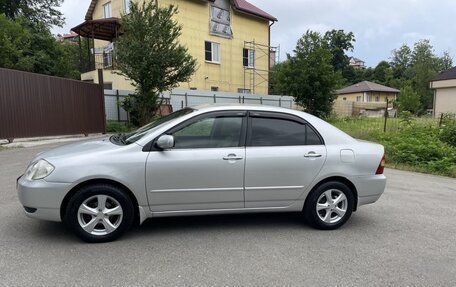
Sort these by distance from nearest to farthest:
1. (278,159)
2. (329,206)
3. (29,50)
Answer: (278,159), (329,206), (29,50)

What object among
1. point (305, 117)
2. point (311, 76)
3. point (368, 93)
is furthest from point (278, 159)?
point (368, 93)

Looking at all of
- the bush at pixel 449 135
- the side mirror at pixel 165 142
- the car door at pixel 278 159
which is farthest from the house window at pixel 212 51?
the side mirror at pixel 165 142

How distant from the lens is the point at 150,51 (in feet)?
53.9

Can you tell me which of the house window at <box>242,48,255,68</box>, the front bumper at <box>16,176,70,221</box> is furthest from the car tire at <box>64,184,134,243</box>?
the house window at <box>242,48,255,68</box>

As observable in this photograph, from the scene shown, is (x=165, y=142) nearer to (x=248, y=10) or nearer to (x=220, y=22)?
(x=220, y=22)

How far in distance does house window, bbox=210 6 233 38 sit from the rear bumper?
25201 millimetres

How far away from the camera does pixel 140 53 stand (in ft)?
53.4

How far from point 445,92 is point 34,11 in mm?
40831

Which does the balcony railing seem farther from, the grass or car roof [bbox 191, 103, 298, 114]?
car roof [bbox 191, 103, 298, 114]

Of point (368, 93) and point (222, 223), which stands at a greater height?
point (368, 93)

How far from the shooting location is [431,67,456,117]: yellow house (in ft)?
124

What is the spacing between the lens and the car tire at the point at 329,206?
4.82m

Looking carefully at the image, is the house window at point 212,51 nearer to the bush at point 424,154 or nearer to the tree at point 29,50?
the tree at point 29,50

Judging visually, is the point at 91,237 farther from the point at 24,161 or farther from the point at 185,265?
the point at 24,161
